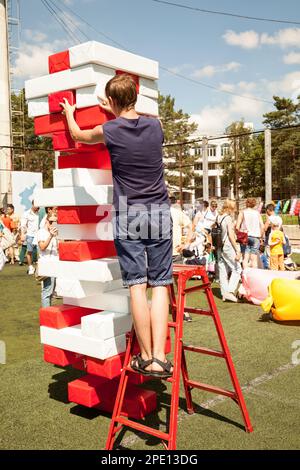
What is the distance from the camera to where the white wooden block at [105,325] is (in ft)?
11.4

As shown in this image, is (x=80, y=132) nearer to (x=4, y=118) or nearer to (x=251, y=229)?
(x=251, y=229)

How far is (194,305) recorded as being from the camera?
8.37m

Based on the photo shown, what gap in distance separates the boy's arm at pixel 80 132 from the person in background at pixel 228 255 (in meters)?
5.77

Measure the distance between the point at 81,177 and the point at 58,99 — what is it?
64 centimetres

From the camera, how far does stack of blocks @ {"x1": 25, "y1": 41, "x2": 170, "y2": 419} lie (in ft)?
11.5

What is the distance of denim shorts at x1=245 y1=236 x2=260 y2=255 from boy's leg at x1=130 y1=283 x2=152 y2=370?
7.60 metres

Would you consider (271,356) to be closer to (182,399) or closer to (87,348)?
(182,399)

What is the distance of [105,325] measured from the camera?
3.48 m

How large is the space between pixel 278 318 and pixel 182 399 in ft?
9.79

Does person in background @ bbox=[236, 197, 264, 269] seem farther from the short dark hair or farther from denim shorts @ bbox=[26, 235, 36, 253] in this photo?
the short dark hair

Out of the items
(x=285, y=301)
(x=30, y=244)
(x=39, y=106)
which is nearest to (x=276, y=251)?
(x=285, y=301)

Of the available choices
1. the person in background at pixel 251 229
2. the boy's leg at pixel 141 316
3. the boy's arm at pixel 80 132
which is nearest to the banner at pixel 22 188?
the person in background at pixel 251 229
